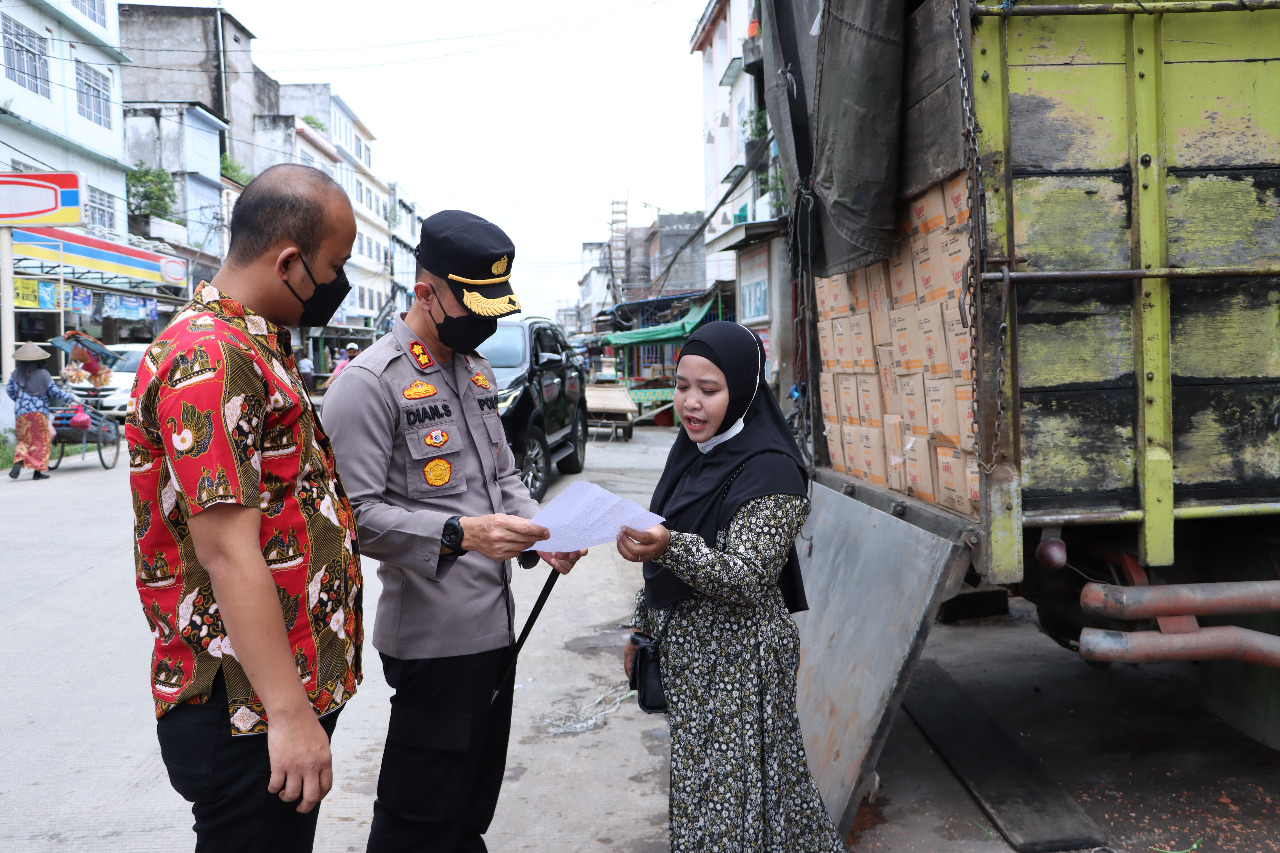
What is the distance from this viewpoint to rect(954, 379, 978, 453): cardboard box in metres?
2.76

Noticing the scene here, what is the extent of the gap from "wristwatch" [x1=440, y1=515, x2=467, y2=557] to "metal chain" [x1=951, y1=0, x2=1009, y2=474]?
5.22 feet

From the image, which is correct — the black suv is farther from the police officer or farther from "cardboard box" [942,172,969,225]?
the police officer

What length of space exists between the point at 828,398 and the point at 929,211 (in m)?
1.45

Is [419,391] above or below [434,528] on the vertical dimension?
above

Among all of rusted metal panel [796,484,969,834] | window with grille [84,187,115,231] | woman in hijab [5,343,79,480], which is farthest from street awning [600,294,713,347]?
rusted metal panel [796,484,969,834]

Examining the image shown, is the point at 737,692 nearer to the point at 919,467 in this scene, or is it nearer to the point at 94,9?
the point at 919,467

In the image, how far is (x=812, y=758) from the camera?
318 centimetres

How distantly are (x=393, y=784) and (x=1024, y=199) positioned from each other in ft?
7.94

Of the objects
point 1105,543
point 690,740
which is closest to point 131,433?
point 690,740

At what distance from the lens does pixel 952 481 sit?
299 centimetres

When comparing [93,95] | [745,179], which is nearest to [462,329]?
[745,179]

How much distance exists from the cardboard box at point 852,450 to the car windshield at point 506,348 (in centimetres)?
547

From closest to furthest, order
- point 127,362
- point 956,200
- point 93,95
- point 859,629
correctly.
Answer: point 956,200 → point 859,629 → point 127,362 → point 93,95

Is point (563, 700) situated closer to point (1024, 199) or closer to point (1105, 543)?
point (1105, 543)
